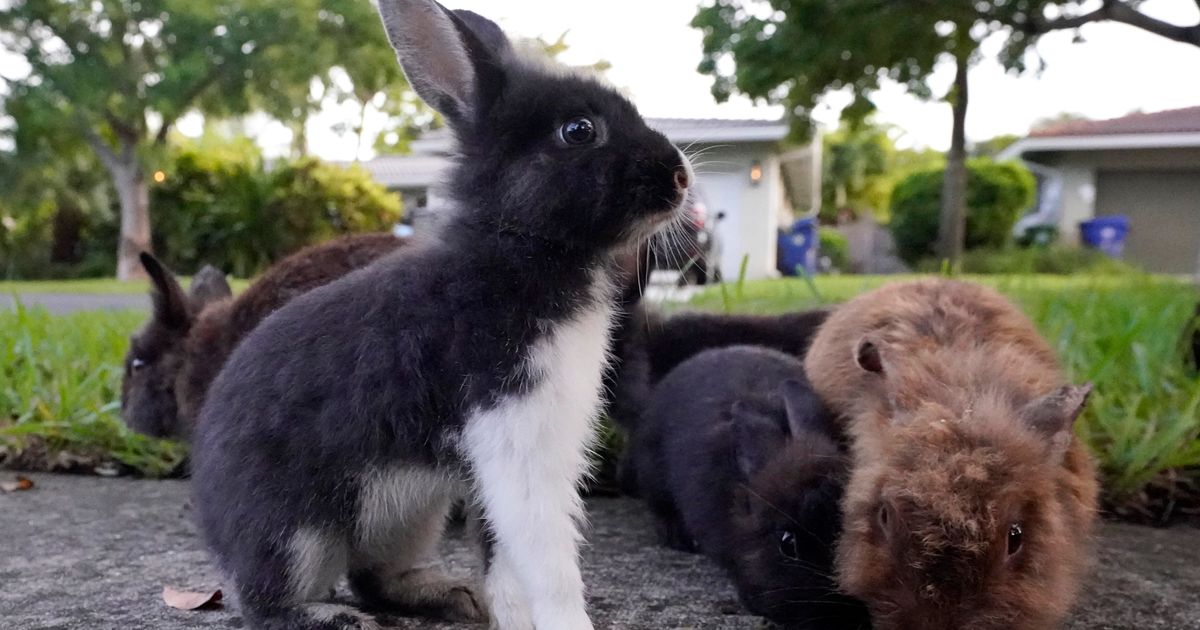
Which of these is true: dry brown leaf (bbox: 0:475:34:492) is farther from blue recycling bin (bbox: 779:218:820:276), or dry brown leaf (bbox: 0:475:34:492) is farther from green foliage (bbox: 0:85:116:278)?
blue recycling bin (bbox: 779:218:820:276)

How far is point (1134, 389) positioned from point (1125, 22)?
8.28 feet

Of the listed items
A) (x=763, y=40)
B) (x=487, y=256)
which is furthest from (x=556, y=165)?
(x=763, y=40)

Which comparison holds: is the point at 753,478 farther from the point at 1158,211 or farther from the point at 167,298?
the point at 1158,211

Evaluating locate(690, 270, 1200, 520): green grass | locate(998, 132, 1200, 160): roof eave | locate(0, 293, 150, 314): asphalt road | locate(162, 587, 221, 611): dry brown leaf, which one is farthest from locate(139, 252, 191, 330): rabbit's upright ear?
locate(0, 293, 150, 314): asphalt road

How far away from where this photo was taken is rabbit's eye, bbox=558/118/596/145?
171 cm

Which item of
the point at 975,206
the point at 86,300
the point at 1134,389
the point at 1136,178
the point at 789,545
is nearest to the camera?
the point at 789,545

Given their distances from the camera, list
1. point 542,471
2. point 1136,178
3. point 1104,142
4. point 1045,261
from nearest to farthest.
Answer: point 542,471
point 1136,178
point 1104,142
point 1045,261

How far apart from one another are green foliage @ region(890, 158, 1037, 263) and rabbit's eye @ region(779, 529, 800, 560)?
22.8 meters

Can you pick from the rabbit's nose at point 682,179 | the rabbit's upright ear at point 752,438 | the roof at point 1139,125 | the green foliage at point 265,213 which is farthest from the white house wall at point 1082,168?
the green foliage at point 265,213

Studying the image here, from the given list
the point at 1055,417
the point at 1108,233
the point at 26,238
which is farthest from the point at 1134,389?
the point at 26,238

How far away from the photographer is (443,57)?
172 cm

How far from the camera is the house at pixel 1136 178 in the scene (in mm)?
9445

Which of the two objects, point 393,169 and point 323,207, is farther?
point 393,169

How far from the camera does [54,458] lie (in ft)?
11.8
